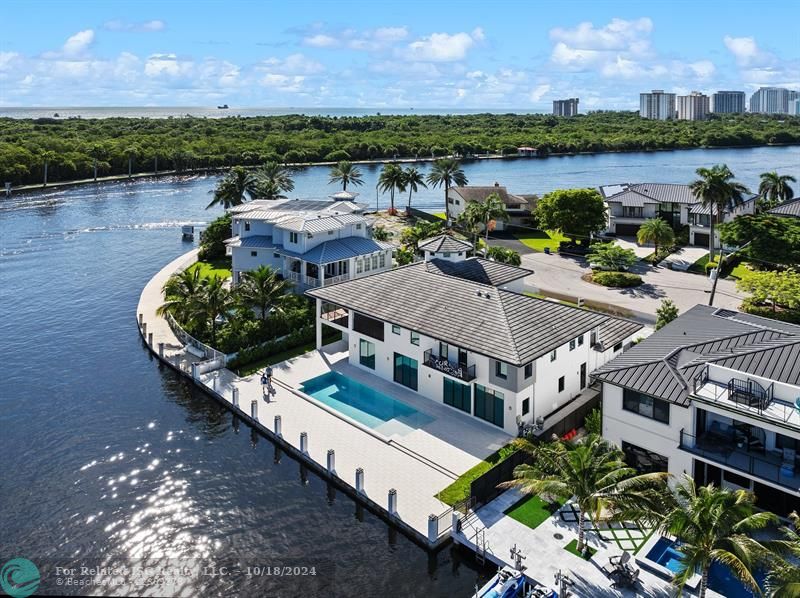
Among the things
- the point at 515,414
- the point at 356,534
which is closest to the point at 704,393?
the point at 515,414

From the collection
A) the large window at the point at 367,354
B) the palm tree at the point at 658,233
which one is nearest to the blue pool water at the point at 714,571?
the large window at the point at 367,354

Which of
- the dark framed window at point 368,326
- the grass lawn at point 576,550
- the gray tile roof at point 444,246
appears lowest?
the grass lawn at point 576,550

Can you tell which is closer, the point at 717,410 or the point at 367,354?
the point at 717,410

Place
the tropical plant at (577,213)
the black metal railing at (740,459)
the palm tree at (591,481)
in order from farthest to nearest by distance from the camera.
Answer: the tropical plant at (577,213)
the black metal railing at (740,459)
the palm tree at (591,481)

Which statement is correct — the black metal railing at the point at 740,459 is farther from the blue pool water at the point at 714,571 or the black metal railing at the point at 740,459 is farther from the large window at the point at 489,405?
the large window at the point at 489,405

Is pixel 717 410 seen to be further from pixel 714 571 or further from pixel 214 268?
pixel 214 268

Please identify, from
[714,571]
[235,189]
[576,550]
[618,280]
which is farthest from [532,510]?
[235,189]
